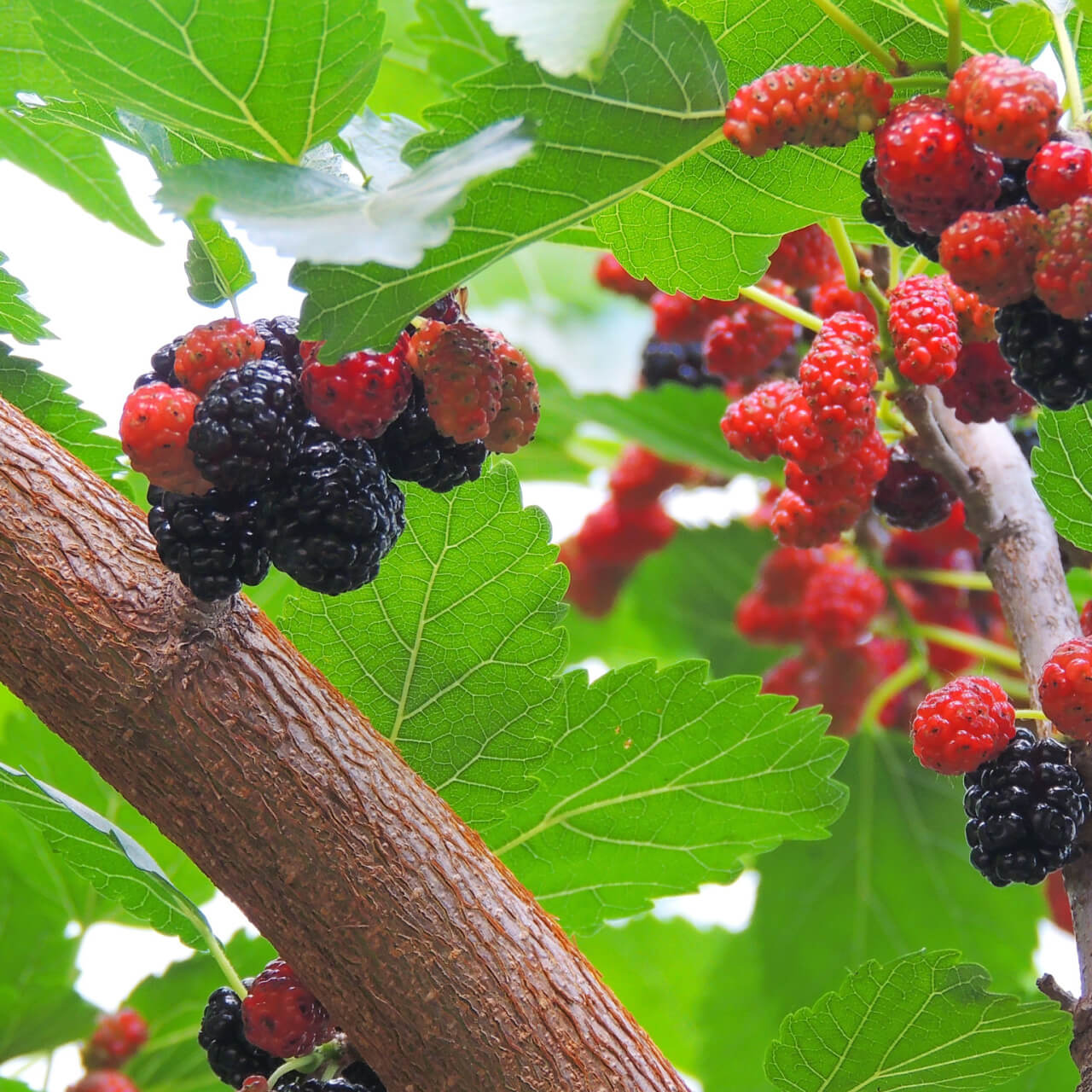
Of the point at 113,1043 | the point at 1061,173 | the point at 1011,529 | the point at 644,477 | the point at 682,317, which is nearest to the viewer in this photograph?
the point at 1061,173

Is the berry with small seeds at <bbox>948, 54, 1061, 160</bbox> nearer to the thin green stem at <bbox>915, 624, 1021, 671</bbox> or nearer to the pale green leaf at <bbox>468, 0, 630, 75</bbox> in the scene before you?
the pale green leaf at <bbox>468, 0, 630, 75</bbox>

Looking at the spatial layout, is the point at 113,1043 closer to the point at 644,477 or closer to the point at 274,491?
the point at 274,491

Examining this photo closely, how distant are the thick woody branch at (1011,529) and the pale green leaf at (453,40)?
557 mm

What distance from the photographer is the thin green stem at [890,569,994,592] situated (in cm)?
154

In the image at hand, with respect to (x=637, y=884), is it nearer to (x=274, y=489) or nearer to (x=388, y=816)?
(x=388, y=816)

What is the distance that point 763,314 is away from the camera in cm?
125

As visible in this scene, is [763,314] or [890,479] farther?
[763,314]

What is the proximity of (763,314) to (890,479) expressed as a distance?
0.27 meters

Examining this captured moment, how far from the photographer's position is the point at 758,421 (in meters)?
0.91

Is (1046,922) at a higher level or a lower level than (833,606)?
lower

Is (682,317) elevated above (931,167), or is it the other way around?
(931,167)

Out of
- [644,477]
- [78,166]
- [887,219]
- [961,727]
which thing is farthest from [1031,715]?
[644,477]

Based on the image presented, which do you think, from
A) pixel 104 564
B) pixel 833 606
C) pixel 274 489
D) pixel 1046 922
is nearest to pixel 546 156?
pixel 274 489

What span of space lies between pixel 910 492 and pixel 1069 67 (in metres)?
0.38
